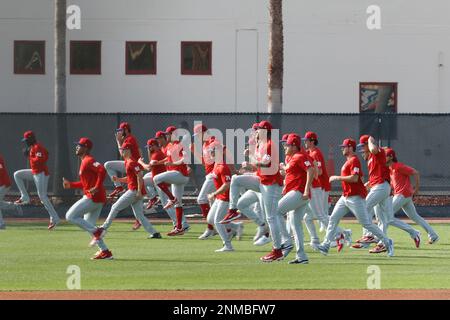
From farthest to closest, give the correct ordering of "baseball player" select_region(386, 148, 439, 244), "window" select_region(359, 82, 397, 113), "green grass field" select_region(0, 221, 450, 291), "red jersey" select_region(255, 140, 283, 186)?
"window" select_region(359, 82, 397, 113), "baseball player" select_region(386, 148, 439, 244), "red jersey" select_region(255, 140, 283, 186), "green grass field" select_region(0, 221, 450, 291)

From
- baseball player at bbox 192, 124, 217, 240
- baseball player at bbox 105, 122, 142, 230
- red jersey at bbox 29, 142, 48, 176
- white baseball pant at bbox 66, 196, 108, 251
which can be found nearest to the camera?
white baseball pant at bbox 66, 196, 108, 251

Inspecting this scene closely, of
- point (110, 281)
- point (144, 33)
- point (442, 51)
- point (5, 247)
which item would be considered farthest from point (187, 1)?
point (110, 281)

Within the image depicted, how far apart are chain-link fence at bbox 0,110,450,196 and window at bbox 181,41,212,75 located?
840 cm

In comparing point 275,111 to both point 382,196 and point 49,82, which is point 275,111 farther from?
point 382,196

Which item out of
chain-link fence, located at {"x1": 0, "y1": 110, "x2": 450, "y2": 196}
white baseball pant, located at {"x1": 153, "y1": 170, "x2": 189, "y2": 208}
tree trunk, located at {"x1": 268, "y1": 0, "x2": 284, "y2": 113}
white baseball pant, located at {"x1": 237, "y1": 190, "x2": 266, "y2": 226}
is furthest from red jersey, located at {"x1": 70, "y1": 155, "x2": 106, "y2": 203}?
tree trunk, located at {"x1": 268, "y1": 0, "x2": 284, "y2": 113}

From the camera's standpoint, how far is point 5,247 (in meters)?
22.8

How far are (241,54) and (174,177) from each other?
54.2 ft

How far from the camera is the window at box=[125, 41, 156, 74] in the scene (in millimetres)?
41688

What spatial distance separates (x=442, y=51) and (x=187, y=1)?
8.76 m

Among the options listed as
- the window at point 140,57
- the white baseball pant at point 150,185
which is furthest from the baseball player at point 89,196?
the window at point 140,57

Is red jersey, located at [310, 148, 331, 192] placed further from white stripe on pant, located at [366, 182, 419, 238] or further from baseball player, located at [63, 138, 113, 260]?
baseball player, located at [63, 138, 113, 260]

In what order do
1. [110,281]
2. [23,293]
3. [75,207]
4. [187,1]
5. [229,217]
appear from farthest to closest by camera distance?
[187,1] < [229,217] < [75,207] < [110,281] < [23,293]

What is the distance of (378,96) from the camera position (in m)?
42.4

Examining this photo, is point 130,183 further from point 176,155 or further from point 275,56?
point 275,56
